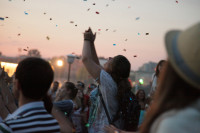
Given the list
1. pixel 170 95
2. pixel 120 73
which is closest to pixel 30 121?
pixel 170 95

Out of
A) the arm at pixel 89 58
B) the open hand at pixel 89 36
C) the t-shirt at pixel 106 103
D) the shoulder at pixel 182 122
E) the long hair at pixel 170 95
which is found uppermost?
the open hand at pixel 89 36

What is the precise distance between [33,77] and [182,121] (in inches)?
54.8

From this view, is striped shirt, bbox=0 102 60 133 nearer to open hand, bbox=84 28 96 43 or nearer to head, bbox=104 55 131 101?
head, bbox=104 55 131 101

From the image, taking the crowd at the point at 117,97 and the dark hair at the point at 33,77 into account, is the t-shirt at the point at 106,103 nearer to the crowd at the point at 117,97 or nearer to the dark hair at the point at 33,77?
the crowd at the point at 117,97

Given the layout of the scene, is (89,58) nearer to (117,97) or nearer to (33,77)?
(117,97)

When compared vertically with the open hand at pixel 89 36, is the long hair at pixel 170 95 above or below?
below

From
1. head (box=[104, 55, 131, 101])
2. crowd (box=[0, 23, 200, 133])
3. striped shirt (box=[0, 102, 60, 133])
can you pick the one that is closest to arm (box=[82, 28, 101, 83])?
crowd (box=[0, 23, 200, 133])

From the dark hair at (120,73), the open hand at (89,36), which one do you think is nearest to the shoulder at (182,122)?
the dark hair at (120,73)

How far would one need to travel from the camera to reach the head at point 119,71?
3229 mm

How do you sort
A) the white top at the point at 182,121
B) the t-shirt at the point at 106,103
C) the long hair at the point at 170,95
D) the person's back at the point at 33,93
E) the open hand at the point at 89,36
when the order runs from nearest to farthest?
the white top at the point at 182,121, the long hair at the point at 170,95, the person's back at the point at 33,93, the t-shirt at the point at 106,103, the open hand at the point at 89,36

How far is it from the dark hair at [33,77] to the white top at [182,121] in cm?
127

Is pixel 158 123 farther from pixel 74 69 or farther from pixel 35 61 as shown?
pixel 74 69

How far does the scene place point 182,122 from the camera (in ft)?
3.37

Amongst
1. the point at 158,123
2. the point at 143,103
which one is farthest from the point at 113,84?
the point at 143,103
